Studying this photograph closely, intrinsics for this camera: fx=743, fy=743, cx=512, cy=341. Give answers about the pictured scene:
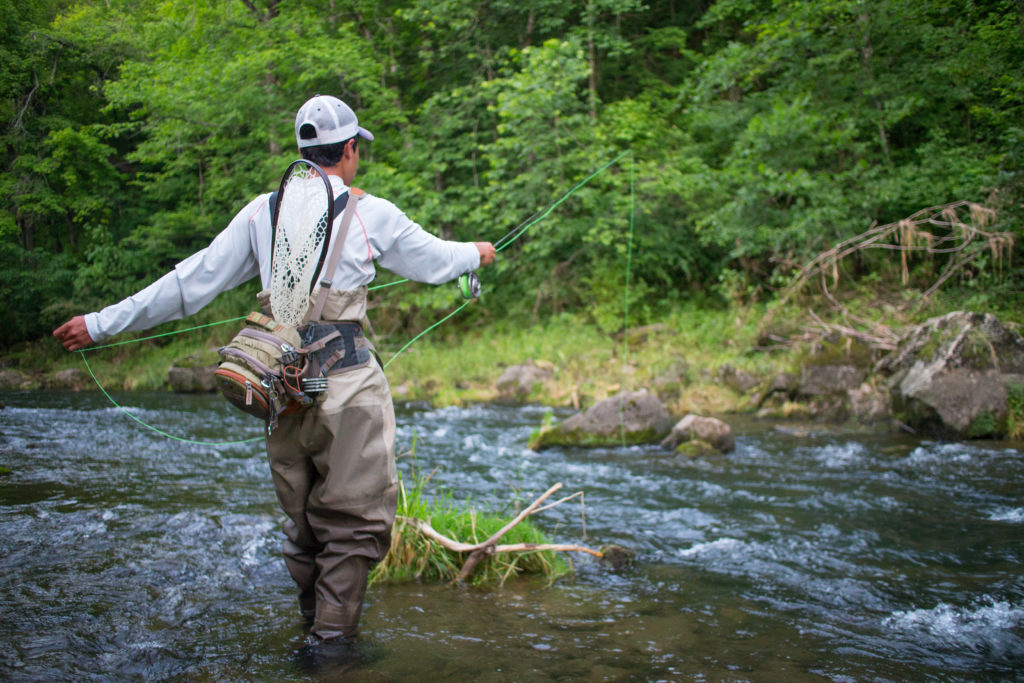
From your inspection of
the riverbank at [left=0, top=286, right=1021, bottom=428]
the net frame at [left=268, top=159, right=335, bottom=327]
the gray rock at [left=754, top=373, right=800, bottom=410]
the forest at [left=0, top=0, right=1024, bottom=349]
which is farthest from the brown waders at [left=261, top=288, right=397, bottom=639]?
the gray rock at [left=754, top=373, right=800, bottom=410]

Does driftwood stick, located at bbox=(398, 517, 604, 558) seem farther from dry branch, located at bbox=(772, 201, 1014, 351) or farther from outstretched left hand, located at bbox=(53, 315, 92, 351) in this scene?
dry branch, located at bbox=(772, 201, 1014, 351)

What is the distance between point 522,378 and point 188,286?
34.0 feet

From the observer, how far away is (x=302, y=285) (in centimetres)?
267

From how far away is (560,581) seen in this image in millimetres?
4137

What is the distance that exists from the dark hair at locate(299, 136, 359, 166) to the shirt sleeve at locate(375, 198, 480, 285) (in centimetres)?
27

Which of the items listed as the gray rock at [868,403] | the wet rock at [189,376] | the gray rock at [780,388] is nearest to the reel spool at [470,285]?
the wet rock at [189,376]

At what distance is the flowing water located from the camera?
2.98 metres

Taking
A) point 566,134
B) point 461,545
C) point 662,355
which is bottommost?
point 461,545

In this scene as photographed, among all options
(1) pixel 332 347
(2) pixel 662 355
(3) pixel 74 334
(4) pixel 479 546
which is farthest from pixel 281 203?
(2) pixel 662 355

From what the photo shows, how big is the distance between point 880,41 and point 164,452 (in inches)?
507

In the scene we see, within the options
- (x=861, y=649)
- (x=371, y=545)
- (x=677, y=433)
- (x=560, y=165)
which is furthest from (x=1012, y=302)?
(x=371, y=545)

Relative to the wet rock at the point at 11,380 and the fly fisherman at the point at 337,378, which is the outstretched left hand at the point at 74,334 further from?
the wet rock at the point at 11,380

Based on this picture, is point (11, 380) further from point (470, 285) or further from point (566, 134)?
point (566, 134)

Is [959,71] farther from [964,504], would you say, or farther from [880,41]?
[964,504]
